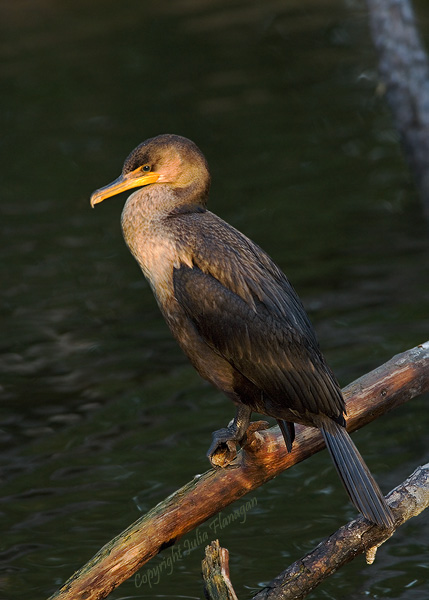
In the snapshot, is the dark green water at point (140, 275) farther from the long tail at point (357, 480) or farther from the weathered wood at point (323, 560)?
the long tail at point (357, 480)

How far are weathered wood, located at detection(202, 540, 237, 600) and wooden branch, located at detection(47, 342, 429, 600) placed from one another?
0.16m

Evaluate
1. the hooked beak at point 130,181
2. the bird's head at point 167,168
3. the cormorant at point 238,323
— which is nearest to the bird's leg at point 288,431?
the cormorant at point 238,323

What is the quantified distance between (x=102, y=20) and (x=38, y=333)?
7.86 metres

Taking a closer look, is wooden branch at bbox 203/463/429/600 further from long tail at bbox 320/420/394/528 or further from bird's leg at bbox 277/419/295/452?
bird's leg at bbox 277/419/295/452

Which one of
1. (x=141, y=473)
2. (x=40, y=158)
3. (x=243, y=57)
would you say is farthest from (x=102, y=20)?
(x=141, y=473)

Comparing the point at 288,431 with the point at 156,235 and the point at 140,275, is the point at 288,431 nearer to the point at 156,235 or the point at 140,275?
the point at 156,235

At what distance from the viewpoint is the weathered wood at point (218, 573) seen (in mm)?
3131

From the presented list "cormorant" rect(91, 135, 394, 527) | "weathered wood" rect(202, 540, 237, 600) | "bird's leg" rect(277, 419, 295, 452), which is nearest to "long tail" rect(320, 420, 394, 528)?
"cormorant" rect(91, 135, 394, 527)

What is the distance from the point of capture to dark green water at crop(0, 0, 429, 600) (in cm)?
486

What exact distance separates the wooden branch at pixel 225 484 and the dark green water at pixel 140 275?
3.50 ft

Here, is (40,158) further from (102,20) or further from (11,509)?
(11,509)

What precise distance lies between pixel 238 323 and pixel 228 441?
373mm

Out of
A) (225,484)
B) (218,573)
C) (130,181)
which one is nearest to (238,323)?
(225,484)

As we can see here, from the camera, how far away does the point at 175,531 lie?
3.26m
